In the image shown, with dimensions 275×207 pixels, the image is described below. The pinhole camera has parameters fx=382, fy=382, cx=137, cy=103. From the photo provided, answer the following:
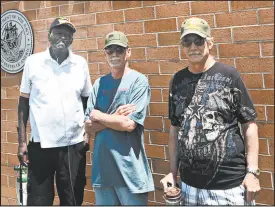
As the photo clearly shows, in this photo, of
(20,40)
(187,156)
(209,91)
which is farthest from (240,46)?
(20,40)

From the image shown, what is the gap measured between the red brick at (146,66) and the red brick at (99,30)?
445mm

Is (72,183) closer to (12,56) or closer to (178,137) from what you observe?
(178,137)

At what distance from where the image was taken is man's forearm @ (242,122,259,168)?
236 centimetres

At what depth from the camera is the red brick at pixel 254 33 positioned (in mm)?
2998

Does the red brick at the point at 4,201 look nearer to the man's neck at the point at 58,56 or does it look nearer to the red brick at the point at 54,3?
the man's neck at the point at 58,56

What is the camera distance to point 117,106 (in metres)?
2.90

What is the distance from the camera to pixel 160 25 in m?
3.54

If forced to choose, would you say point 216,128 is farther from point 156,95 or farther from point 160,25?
point 160,25

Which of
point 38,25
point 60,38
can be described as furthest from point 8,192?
point 60,38

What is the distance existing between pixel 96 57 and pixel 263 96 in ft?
5.77

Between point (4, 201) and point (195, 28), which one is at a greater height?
point (195, 28)

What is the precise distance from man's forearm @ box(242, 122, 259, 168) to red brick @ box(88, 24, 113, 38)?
6.47 ft

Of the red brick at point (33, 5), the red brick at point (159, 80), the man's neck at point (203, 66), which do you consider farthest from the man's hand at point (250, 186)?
the red brick at point (33, 5)

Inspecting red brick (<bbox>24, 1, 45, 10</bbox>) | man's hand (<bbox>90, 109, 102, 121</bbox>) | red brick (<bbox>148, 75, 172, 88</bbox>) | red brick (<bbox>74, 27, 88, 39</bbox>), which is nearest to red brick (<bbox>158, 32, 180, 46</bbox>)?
red brick (<bbox>148, 75, 172, 88</bbox>)
